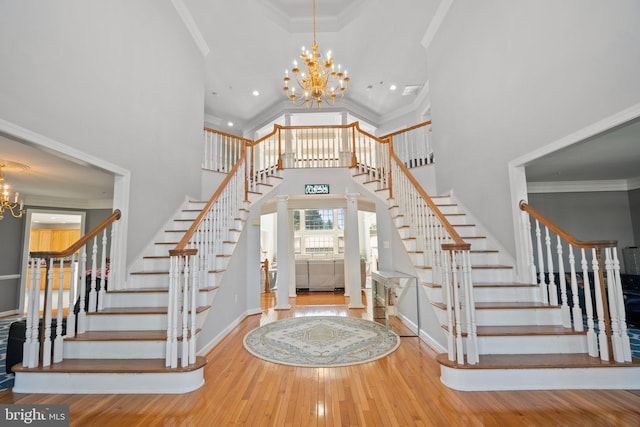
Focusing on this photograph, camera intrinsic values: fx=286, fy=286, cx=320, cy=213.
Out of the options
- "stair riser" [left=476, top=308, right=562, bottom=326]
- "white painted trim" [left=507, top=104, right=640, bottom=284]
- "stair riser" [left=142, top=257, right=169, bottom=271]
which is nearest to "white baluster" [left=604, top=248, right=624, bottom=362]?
"stair riser" [left=476, top=308, right=562, bottom=326]

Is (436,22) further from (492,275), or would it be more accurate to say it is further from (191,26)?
(492,275)

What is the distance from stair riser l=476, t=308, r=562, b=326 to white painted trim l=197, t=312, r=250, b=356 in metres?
2.95

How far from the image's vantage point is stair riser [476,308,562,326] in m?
2.82

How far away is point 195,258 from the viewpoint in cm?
262

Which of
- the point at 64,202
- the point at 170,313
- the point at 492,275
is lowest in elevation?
the point at 170,313

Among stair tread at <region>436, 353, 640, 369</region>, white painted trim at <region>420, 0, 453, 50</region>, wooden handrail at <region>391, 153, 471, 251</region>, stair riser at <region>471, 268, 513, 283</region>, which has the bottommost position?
stair tread at <region>436, 353, 640, 369</region>

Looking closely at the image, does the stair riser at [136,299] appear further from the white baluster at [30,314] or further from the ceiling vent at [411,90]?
the ceiling vent at [411,90]

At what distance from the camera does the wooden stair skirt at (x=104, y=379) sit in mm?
2355

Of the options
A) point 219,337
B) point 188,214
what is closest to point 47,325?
point 219,337

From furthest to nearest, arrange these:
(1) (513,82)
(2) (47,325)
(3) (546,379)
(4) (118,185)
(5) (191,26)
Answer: (5) (191,26)
(4) (118,185)
(1) (513,82)
(2) (47,325)
(3) (546,379)

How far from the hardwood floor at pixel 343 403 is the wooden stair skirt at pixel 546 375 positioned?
6 cm

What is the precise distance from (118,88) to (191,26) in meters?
2.49

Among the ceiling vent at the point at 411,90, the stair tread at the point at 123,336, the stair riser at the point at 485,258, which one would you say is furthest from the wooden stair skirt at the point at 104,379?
the ceiling vent at the point at 411,90

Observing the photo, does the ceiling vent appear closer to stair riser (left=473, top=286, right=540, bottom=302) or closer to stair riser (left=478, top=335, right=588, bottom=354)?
stair riser (left=473, top=286, right=540, bottom=302)
